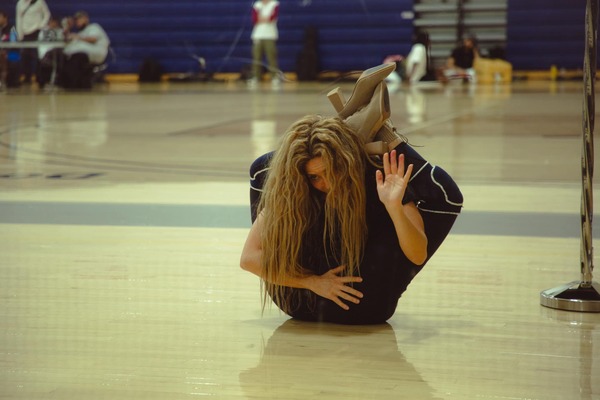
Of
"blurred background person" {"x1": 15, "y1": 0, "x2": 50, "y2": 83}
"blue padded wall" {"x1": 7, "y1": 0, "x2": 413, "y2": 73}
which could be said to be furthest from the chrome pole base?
"blue padded wall" {"x1": 7, "y1": 0, "x2": 413, "y2": 73}

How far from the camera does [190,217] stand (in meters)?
5.19

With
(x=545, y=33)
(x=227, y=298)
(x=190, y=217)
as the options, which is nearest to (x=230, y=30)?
(x=545, y=33)

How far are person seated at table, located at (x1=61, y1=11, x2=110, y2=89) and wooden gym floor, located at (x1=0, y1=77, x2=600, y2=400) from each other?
402 inches

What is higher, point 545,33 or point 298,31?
point 298,31

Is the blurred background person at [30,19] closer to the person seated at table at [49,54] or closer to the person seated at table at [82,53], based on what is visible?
the person seated at table at [49,54]

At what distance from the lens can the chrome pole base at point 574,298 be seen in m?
3.34

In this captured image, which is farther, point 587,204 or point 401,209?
point 587,204

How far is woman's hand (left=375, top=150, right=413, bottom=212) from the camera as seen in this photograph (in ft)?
9.49

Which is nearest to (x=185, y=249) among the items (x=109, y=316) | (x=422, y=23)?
(x=109, y=316)

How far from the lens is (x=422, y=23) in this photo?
845 inches

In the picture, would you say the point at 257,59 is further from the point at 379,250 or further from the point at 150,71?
the point at 379,250

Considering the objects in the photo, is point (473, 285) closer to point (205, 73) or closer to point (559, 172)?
point (559, 172)

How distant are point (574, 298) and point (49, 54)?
52.7 feet

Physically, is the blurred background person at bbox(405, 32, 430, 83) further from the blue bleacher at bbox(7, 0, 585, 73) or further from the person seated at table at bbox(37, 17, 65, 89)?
the person seated at table at bbox(37, 17, 65, 89)
